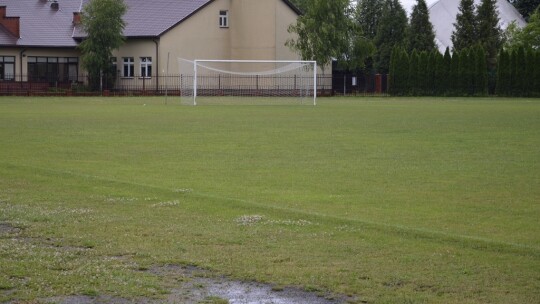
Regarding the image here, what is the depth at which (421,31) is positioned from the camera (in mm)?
80250

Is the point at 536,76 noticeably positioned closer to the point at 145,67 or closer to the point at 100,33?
the point at 145,67

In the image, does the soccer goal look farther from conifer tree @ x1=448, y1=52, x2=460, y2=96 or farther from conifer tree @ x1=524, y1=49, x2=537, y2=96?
conifer tree @ x1=524, y1=49, x2=537, y2=96

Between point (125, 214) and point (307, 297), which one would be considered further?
point (125, 214)

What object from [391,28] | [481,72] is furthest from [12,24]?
[391,28]

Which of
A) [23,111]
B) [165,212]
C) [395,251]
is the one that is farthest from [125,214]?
[23,111]

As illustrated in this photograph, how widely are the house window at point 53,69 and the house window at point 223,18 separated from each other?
1128 centimetres

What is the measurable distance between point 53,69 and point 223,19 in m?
13.1

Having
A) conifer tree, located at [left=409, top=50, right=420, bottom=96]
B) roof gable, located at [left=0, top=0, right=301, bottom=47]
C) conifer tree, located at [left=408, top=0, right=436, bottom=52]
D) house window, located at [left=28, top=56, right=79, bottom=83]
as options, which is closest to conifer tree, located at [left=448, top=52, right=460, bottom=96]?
conifer tree, located at [left=409, top=50, right=420, bottom=96]

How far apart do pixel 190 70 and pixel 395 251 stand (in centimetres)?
5718

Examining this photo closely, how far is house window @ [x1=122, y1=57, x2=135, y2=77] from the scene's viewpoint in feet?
222

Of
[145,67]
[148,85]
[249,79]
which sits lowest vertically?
[148,85]

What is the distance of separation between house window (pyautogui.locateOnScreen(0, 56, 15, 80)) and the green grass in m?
43.0

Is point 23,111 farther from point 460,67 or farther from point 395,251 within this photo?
point 460,67

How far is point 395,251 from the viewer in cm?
910
